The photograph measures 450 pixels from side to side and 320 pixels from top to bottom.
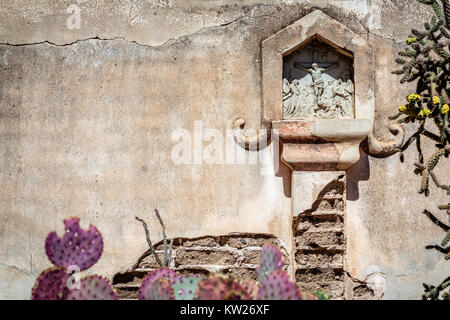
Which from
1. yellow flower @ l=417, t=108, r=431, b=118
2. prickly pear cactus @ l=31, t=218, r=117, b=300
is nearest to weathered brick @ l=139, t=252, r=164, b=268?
prickly pear cactus @ l=31, t=218, r=117, b=300

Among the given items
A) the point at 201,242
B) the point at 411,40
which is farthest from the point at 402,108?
the point at 201,242

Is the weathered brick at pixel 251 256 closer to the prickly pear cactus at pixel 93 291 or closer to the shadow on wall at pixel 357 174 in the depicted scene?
the shadow on wall at pixel 357 174

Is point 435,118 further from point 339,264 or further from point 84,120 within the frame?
point 84,120

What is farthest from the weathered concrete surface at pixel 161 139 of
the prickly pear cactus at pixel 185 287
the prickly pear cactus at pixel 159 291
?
the prickly pear cactus at pixel 159 291

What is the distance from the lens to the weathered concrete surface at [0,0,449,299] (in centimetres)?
521

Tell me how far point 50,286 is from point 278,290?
1.13m

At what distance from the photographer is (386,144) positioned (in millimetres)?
5195

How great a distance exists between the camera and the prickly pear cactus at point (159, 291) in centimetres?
281

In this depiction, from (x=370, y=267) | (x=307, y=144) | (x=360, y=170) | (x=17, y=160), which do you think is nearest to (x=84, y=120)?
(x=17, y=160)

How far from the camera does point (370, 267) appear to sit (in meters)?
5.19

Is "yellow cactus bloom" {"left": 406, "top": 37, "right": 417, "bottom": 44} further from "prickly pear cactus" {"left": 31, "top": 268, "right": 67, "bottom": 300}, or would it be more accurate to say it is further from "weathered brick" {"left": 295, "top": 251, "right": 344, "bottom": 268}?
"prickly pear cactus" {"left": 31, "top": 268, "right": 67, "bottom": 300}

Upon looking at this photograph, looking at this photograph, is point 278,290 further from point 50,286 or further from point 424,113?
point 424,113

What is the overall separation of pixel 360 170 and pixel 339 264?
2.88 ft
